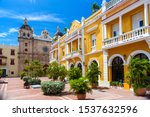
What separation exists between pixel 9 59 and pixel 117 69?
3173cm

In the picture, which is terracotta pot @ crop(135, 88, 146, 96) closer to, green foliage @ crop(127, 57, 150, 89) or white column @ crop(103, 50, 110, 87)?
green foliage @ crop(127, 57, 150, 89)

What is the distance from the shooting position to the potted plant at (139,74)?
909cm

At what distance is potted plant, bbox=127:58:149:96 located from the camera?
9.09 m

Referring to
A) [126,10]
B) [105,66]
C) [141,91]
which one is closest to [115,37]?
[126,10]

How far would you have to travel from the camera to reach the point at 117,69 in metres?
13.3

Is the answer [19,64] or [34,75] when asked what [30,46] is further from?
[34,75]

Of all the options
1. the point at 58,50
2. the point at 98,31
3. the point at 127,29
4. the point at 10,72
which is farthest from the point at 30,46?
the point at 127,29

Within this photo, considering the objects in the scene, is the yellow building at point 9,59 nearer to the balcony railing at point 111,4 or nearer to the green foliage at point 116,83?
the green foliage at point 116,83

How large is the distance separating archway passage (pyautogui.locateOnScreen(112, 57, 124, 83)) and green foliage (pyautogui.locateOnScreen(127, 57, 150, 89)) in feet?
10.5

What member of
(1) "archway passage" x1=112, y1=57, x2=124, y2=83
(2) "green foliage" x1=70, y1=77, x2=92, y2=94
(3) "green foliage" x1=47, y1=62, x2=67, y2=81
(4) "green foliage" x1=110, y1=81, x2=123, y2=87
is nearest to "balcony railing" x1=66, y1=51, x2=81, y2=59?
(1) "archway passage" x1=112, y1=57, x2=124, y2=83

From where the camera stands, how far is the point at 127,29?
1216 cm

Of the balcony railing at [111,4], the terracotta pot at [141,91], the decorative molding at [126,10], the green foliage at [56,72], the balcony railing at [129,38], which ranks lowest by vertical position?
the terracotta pot at [141,91]

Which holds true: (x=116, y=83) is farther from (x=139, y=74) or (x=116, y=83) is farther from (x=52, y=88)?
(x=52, y=88)

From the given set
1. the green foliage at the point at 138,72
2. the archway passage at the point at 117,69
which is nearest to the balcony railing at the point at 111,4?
the archway passage at the point at 117,69
